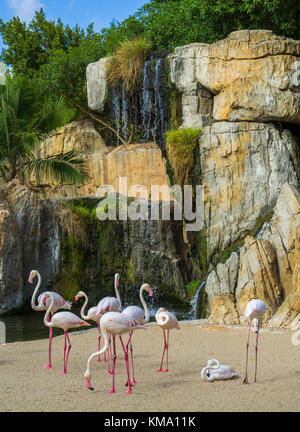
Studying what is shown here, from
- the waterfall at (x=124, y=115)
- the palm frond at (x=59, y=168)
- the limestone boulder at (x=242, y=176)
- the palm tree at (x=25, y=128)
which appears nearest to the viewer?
the limestone boulder at (x=242, y=176)

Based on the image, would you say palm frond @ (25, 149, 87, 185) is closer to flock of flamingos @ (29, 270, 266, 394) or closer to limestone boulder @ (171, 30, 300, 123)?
limestone boulder @ (171, 30, 300, 123)

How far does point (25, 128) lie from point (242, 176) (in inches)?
232

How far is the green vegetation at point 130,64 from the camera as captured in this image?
1708cm

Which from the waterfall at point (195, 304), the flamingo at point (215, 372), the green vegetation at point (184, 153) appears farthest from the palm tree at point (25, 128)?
the flamingo at point (215, 372)

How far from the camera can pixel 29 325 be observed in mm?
12555

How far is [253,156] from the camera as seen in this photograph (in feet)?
46.4

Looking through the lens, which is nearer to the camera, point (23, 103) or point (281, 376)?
point (281, 376)

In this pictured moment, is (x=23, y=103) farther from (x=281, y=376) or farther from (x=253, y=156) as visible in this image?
(x=281, y=376)

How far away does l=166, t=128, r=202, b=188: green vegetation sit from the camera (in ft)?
48.5

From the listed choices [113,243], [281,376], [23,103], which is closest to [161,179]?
[113,243]

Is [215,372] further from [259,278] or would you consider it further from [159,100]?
[159,100]

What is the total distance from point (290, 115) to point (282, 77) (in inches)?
35.1

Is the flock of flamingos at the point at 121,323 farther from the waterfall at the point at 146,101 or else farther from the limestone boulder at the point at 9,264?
the waterfall at the point at 146,101

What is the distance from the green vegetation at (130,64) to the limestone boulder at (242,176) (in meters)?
3.80
